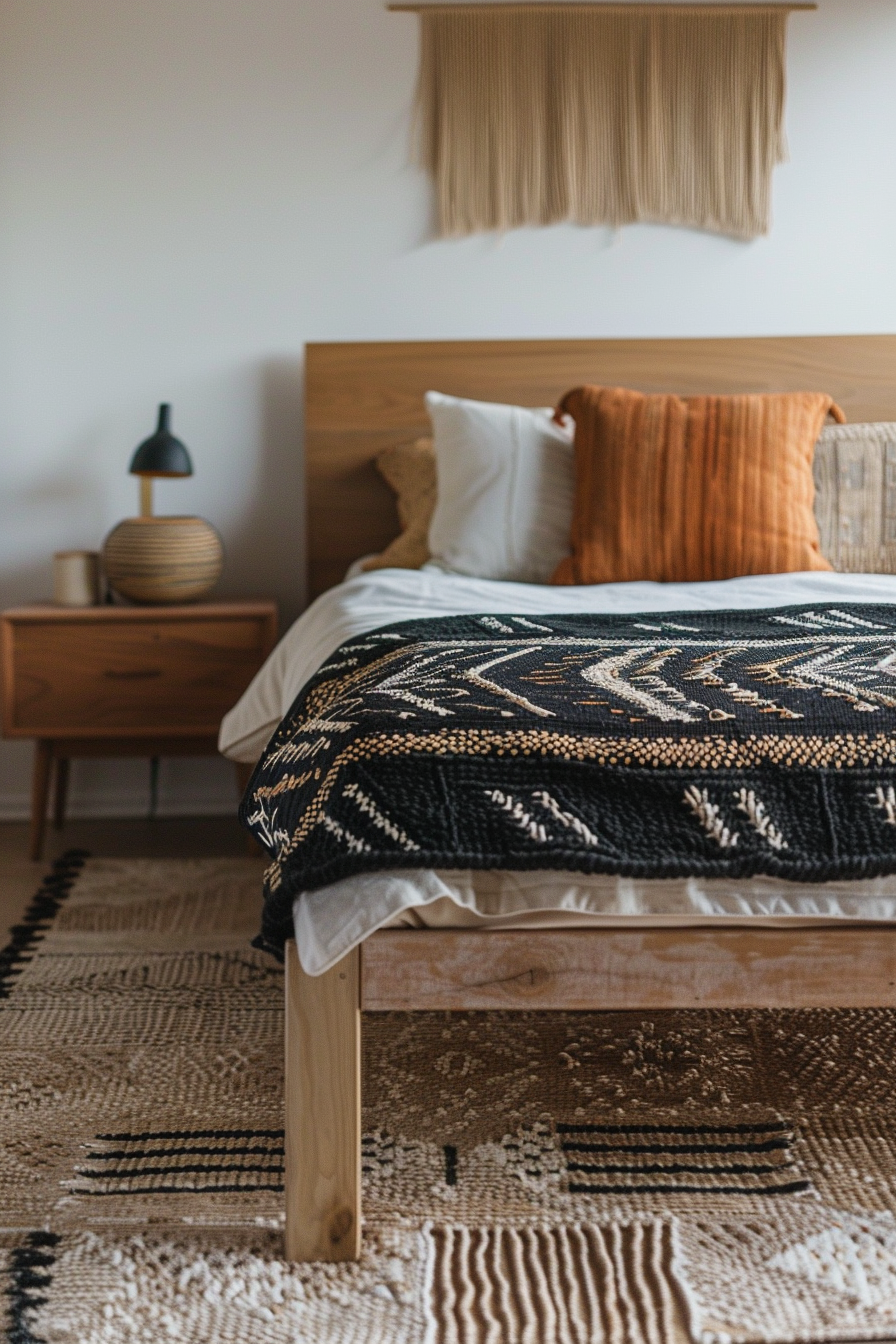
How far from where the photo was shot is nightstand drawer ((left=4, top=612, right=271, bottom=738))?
8.74ft

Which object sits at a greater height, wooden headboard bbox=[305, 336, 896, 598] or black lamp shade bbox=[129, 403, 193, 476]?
wooden headboard bbox=[305, 336, 896, 598]

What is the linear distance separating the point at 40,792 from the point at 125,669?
34cm

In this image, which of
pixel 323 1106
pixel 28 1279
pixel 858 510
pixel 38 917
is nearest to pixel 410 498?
pixel 858 510

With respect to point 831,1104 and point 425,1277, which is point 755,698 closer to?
point 831,1104

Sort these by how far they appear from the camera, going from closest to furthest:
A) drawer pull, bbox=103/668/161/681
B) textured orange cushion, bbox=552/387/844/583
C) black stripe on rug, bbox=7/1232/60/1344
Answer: black stripe on rug, bbox=7/1232/60/1344 < textured orange cushion, bbox=552/387/844/583 < drawer pull, bbox=103/668/161/681

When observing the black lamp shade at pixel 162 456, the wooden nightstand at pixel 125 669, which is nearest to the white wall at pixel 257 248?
the black lamp shade at pixel 162 456

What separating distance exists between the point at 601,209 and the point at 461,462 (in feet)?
2.78

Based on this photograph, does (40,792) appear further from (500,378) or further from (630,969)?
(630,969)

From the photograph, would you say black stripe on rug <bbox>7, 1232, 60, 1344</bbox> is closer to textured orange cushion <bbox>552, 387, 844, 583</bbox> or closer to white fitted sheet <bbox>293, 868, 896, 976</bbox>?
white fitted sheet <bbox>293, 868, 896, 976</bbox>

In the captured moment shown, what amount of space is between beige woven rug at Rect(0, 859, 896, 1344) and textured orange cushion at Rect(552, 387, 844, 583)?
0.96 m

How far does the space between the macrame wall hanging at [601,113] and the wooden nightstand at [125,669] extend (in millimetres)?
1161

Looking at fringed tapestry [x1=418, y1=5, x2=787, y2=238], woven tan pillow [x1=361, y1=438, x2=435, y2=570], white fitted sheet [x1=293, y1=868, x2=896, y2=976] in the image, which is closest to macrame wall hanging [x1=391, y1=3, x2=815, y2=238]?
fringed tapestry [x1=418, y1=5, x2=787, y2=238]

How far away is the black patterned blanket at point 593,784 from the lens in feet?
3.93

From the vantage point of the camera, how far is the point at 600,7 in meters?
2.92
